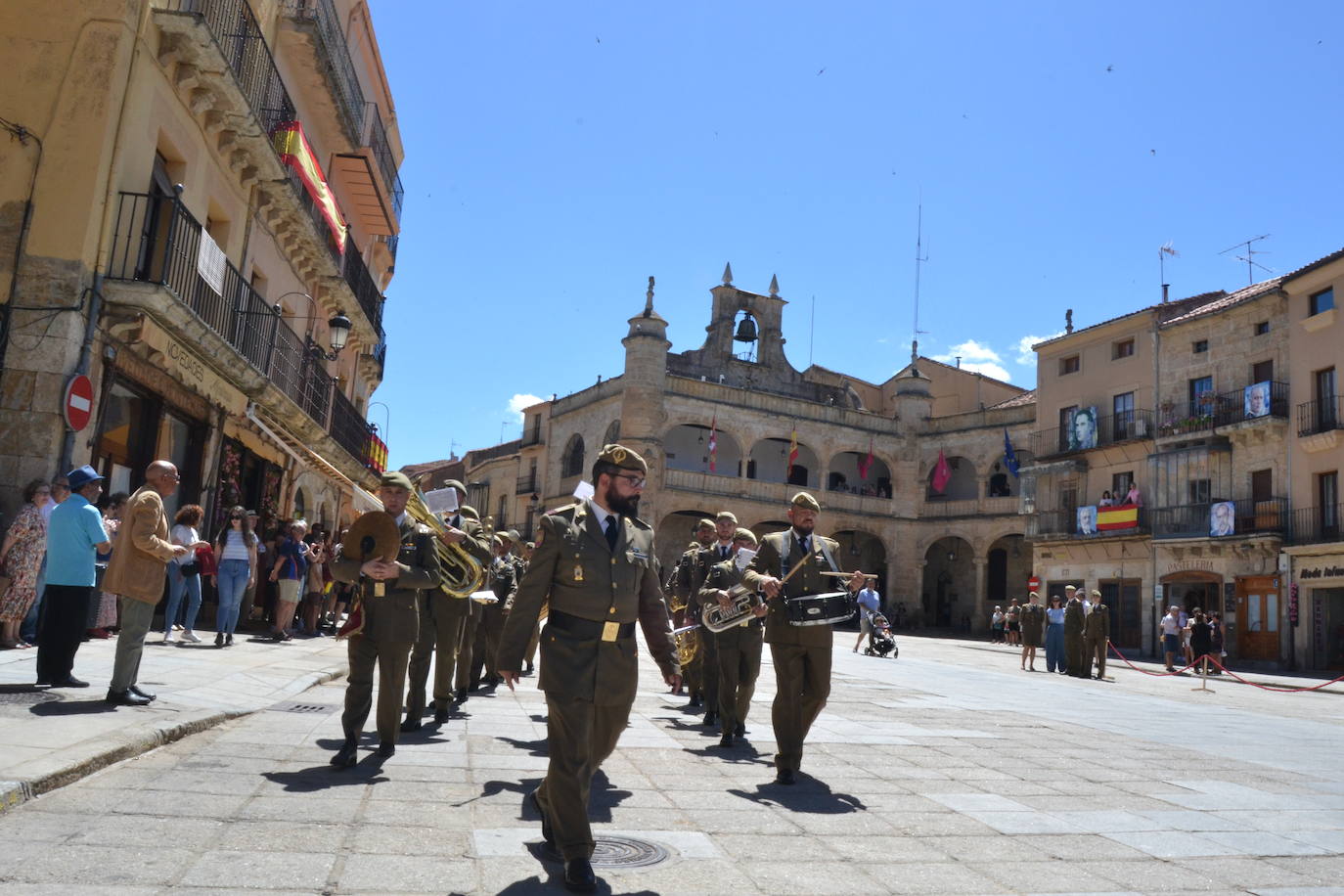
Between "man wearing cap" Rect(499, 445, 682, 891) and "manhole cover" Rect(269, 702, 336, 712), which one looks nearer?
"man wearing cap" Rect(499, 445, 682, 891)

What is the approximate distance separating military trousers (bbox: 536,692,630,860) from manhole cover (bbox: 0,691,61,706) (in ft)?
13.4

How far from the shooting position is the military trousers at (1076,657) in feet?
69.8

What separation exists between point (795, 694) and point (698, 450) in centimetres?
3960

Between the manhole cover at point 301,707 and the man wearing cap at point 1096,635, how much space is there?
16434mm

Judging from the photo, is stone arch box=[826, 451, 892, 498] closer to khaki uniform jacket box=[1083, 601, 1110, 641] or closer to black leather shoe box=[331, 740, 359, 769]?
khaki uniform jacket box=[1083, 601, 1110, 641]

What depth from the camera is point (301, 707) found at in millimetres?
8734

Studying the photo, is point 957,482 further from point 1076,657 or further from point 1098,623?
point 1098,623

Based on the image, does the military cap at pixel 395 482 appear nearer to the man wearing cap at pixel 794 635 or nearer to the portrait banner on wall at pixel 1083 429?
the man wearing cap at pixel 794 635

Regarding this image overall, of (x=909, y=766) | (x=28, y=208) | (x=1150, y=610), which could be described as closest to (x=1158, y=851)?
(x=909, y=766)

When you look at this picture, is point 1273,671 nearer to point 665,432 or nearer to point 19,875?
point 665,432

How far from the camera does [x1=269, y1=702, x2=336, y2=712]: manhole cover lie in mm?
8523

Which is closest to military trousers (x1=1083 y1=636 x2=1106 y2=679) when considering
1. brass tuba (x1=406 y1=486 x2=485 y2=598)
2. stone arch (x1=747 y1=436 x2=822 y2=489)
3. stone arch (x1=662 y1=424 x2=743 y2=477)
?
brass tuba (x1=406 y1=486 x2=485 y2=598)

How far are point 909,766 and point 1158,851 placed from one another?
7.85 ft

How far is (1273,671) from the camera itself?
2845cm
